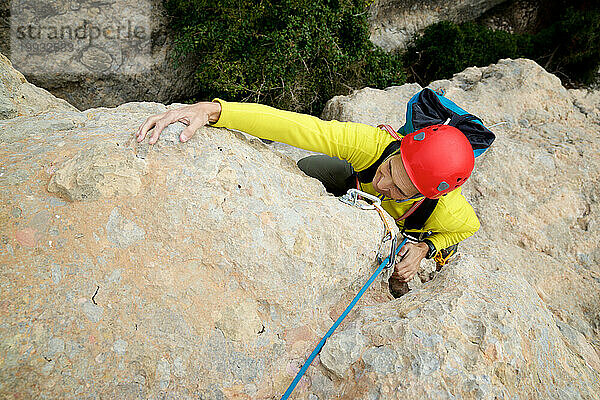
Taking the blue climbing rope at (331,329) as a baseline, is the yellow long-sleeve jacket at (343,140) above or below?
above

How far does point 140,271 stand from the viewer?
5.00ft

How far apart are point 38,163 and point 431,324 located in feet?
5.90

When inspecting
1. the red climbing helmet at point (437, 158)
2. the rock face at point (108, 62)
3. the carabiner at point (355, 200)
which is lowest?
the rock face at point (108, 62)

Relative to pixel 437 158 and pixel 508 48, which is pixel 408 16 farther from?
pixel 437 158

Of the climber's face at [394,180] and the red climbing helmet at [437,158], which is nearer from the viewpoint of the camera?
the red climbing helmet at [437,158]

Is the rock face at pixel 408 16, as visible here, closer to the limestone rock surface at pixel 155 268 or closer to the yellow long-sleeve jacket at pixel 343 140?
the yellow long-sleeve jacket at pixel 343 140

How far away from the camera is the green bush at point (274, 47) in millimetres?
5129

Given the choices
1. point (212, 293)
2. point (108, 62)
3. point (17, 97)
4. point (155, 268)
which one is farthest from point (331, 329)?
point (108, 62)

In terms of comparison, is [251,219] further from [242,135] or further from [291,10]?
[291,10]

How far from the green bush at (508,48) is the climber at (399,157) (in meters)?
5.60

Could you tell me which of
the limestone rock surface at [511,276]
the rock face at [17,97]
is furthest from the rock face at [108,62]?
the limestone rock surface at [511,276]

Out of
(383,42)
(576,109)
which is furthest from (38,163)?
(383,42)

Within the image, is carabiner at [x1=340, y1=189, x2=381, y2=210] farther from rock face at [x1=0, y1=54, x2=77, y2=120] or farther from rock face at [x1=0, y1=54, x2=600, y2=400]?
rock face at [x1=0, y1=54, x2=77, y2=120]

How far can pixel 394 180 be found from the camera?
2225mm
